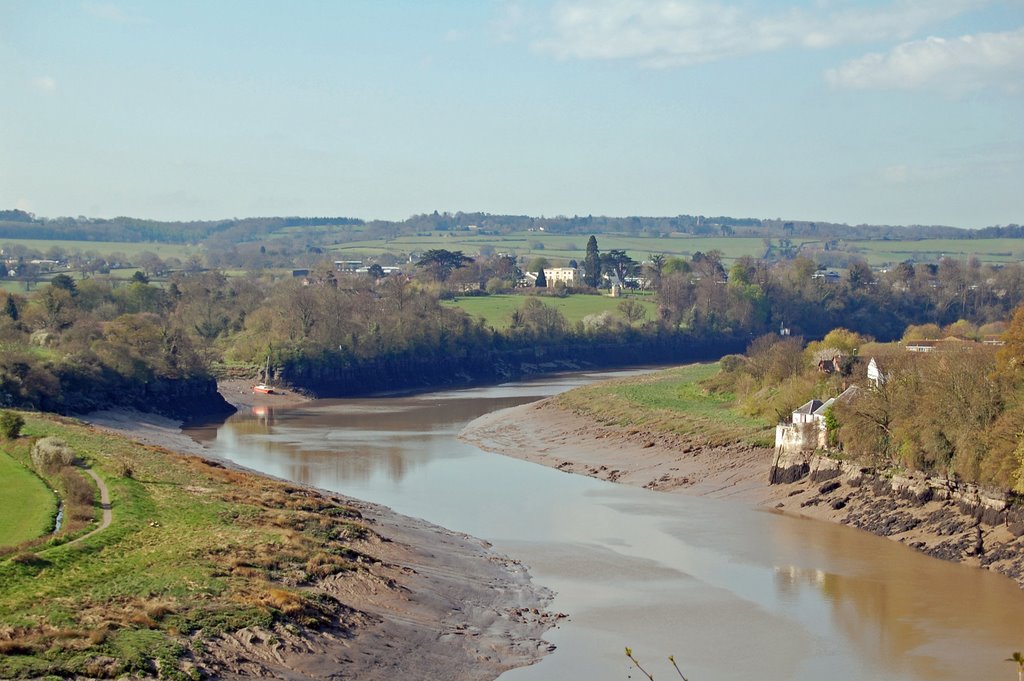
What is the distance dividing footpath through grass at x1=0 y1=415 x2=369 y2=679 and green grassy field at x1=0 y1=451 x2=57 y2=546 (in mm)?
1516

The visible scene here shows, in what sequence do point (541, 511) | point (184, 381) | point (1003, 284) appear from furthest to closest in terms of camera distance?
point (1003, 284) → point (184, 381) → point (541, 511)

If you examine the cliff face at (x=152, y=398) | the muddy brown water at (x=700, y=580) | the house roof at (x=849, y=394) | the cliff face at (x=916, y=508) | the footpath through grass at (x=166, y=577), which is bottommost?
the cliff face at (x=152, y=398)

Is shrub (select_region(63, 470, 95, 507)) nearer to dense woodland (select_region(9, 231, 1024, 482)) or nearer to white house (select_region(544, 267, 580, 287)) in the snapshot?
dense woodland (select_region(9, 231, 1024, 482))

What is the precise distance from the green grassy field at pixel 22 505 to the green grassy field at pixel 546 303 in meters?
90.9

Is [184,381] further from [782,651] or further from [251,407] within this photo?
[782,651]

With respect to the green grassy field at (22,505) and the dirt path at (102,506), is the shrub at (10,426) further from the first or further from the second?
the dirt path at (102,506)

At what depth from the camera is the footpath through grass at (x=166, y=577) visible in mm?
23547

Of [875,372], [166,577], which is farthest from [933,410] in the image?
[166,577]

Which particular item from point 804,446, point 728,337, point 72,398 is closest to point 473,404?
point 72,398

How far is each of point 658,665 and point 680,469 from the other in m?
26.3

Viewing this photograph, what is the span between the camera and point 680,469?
177 ft

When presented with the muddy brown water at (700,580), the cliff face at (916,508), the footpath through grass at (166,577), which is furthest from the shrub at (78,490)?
the cliff face at (916,508)

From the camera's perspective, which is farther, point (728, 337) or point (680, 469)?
point (728, 337)

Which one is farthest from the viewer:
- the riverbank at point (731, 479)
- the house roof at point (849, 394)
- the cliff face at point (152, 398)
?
the cliff face at point (152, 398)
